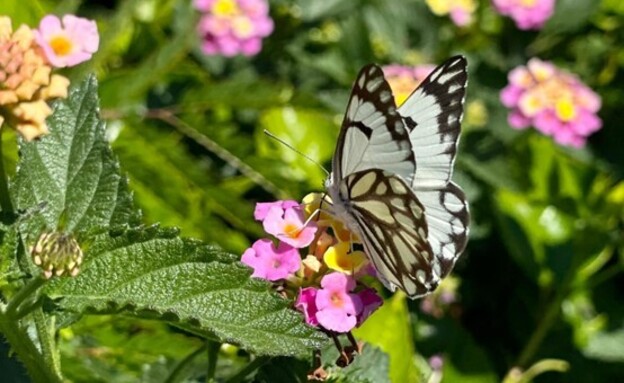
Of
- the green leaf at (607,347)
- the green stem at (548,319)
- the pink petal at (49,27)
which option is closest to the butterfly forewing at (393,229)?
the pink petal at (49,27)

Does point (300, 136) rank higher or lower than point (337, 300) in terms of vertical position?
higher

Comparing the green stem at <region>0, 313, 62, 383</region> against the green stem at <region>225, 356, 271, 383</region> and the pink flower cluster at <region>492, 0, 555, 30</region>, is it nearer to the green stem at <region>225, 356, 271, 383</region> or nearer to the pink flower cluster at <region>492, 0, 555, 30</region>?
the green stem at <region>225, 356, 271, 383</region>

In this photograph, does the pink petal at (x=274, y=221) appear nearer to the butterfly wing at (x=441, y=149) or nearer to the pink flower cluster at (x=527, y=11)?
the butterfly wing at (x=441, y=149)

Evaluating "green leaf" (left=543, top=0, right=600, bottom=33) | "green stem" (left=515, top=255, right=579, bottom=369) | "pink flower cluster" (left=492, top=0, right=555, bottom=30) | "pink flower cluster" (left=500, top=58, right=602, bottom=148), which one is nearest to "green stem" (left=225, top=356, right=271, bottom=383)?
"green stem" (left=515, top=255, right=579, bottom=369)

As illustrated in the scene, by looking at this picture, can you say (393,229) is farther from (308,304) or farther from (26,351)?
(26,351)

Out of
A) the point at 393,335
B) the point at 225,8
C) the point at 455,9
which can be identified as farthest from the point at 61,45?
the point at 455,9

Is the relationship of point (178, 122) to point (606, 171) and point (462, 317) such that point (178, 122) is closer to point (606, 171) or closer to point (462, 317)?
point (462, 317)
